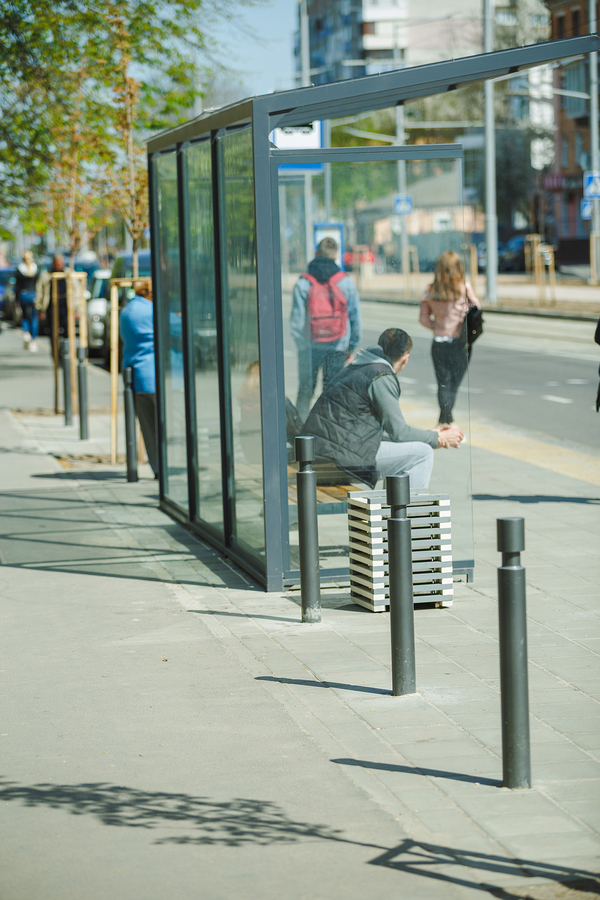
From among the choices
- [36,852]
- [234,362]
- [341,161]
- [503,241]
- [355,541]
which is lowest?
[36,852]

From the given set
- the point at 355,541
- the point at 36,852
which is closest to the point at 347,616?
the point at 355,541

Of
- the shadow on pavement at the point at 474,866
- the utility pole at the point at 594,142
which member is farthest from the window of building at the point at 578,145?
the shadow on pavement at the point at 474,866

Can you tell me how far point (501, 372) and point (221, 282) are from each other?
43.8 ft

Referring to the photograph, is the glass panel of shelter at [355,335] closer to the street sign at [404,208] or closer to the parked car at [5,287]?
the street sign at [404,208]

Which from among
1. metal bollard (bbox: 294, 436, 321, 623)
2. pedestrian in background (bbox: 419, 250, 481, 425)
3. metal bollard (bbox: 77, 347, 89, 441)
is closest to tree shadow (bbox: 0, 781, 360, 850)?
metal bollard (bbox: 294, 436, 321, 623)

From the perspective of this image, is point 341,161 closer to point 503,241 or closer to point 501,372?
point 501,372

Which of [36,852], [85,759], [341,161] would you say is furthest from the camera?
[341,161]

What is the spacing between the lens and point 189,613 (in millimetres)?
6465

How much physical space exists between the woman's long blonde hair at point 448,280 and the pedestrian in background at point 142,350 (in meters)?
2.50

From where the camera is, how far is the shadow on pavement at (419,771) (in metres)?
4.08

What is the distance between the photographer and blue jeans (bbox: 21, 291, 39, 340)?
30.0 metres

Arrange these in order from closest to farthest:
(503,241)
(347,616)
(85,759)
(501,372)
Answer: (85,759), (347,616), (501,372), (503,241)

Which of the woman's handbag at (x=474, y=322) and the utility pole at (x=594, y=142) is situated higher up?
the utility pole at (x=594, y=142)

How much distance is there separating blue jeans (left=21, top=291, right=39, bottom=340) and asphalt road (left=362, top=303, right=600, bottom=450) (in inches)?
432
